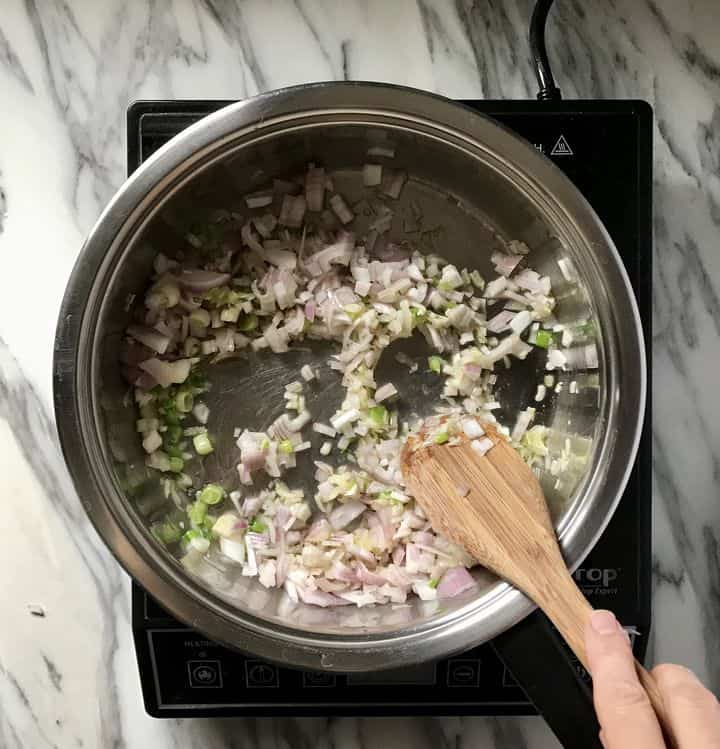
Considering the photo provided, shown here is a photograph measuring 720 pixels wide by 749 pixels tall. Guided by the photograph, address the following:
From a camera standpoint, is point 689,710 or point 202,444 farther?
point 202,444

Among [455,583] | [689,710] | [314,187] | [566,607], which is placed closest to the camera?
[689,710]

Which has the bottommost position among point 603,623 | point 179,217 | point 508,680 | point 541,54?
point 508,680

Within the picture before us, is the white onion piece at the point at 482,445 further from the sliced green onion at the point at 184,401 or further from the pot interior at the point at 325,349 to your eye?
the sliced green onion at the point at 184,401

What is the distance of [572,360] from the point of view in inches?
38.7

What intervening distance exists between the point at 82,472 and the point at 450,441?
0.41 m

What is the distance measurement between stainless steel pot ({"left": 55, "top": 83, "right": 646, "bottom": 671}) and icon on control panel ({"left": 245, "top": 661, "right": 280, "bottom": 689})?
10cm

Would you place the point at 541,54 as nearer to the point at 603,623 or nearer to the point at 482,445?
the point at 482,445

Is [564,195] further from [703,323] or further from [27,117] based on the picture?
[27,117]

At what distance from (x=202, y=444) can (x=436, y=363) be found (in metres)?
0.31

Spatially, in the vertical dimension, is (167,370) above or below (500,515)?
above

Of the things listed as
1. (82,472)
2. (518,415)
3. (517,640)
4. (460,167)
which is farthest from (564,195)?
(82,472)

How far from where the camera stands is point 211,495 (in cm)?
101

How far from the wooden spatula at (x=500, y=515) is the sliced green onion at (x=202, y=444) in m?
0.25

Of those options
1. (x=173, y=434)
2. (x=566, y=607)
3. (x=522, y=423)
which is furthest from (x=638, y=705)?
(x=173, y=434)
